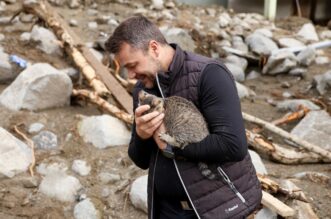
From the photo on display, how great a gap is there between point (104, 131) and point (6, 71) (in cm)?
181

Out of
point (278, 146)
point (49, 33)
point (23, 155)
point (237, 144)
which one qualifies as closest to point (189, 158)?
point (237, 144)

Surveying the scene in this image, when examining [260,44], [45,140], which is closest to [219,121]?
[45,140]

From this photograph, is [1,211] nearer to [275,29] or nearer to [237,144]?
[237,144]

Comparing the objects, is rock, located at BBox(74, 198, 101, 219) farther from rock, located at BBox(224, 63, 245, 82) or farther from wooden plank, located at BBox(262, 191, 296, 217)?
A: rock, located at BBox(224, 63, 245, 82)

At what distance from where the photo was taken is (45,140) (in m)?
4.98

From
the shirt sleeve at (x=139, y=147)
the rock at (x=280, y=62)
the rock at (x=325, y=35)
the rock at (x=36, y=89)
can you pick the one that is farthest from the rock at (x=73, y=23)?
the shirt sleeve at (x=139, y=147)

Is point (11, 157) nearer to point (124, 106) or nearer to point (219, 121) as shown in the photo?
point (124, 106)

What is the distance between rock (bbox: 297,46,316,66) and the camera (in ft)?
27.0

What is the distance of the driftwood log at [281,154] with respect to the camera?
203 inches

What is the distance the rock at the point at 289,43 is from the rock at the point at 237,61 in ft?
3.20

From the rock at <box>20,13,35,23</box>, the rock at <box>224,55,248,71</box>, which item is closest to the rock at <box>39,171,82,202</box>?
the rock at <box>20,13,35,23</box>

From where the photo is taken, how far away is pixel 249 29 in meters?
9.68

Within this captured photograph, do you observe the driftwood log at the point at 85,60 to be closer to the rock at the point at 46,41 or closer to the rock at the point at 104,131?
the rock at the point at 46,41

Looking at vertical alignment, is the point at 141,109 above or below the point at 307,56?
above
